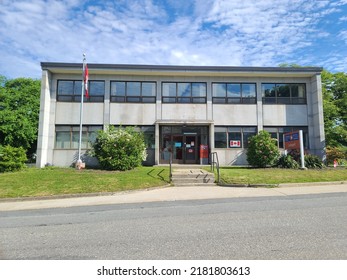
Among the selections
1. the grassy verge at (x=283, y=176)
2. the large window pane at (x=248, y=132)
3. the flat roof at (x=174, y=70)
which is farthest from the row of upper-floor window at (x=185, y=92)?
the grassy verge at (x=283, y=176)

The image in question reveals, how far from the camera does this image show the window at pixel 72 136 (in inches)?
751

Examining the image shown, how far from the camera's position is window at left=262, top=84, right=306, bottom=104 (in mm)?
19984

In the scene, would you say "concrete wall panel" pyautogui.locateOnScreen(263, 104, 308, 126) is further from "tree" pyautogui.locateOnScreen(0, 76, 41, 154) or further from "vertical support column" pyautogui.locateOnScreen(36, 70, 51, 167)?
"tree" pyautogui.locateOnScreen(0, 76, 41, 154)

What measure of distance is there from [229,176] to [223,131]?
24.6ft

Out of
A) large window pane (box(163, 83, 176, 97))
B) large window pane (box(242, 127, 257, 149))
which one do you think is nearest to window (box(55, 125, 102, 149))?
large window pane (box(163, 83, 176, 97))

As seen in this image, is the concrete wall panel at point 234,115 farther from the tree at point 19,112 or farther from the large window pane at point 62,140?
the tree at point 19,112

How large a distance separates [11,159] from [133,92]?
Answer: 31.5 ft

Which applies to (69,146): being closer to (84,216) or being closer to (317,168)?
(84,216)

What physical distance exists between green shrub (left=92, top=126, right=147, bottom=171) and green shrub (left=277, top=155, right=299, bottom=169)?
9037mm

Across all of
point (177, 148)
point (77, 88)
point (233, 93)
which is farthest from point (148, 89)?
point (233, 93)

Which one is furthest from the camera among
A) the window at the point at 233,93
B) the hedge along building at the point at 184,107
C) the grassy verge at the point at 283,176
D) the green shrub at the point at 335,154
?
the window at the point at 233,93

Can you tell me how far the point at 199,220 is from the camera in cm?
579

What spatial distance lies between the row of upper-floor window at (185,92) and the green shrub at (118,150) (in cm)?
454

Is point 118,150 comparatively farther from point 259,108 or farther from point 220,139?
point 259,108
